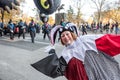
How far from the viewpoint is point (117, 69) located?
324cm

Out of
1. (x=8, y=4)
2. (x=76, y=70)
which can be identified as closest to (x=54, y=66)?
(x=76, y=70)

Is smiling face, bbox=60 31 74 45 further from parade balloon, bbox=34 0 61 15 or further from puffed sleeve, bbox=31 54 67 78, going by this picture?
parade balloon, bbox=34 0 61 15

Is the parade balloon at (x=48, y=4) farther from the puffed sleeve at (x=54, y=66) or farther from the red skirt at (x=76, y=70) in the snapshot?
the red skirt at (x=76, y=70)

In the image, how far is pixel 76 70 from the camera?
3066 mm

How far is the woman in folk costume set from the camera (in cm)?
306

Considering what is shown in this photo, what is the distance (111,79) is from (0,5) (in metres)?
1.79

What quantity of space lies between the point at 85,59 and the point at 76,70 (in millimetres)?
165

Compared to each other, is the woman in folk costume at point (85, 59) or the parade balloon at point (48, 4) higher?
the parade balloon at point (48, 4)

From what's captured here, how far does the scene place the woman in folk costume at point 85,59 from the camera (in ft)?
10.0

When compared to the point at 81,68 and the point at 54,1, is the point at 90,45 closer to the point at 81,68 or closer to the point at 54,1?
the point at 81,68

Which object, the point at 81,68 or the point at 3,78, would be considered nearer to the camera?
the point at 81,68

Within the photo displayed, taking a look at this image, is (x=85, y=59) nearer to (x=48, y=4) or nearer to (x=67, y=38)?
(x=67, y=38)

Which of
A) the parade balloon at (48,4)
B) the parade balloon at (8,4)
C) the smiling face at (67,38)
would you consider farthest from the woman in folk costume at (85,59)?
the parade balloon at (8,4)

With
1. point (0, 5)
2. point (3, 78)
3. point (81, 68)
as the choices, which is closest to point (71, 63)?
point (81, 68)
